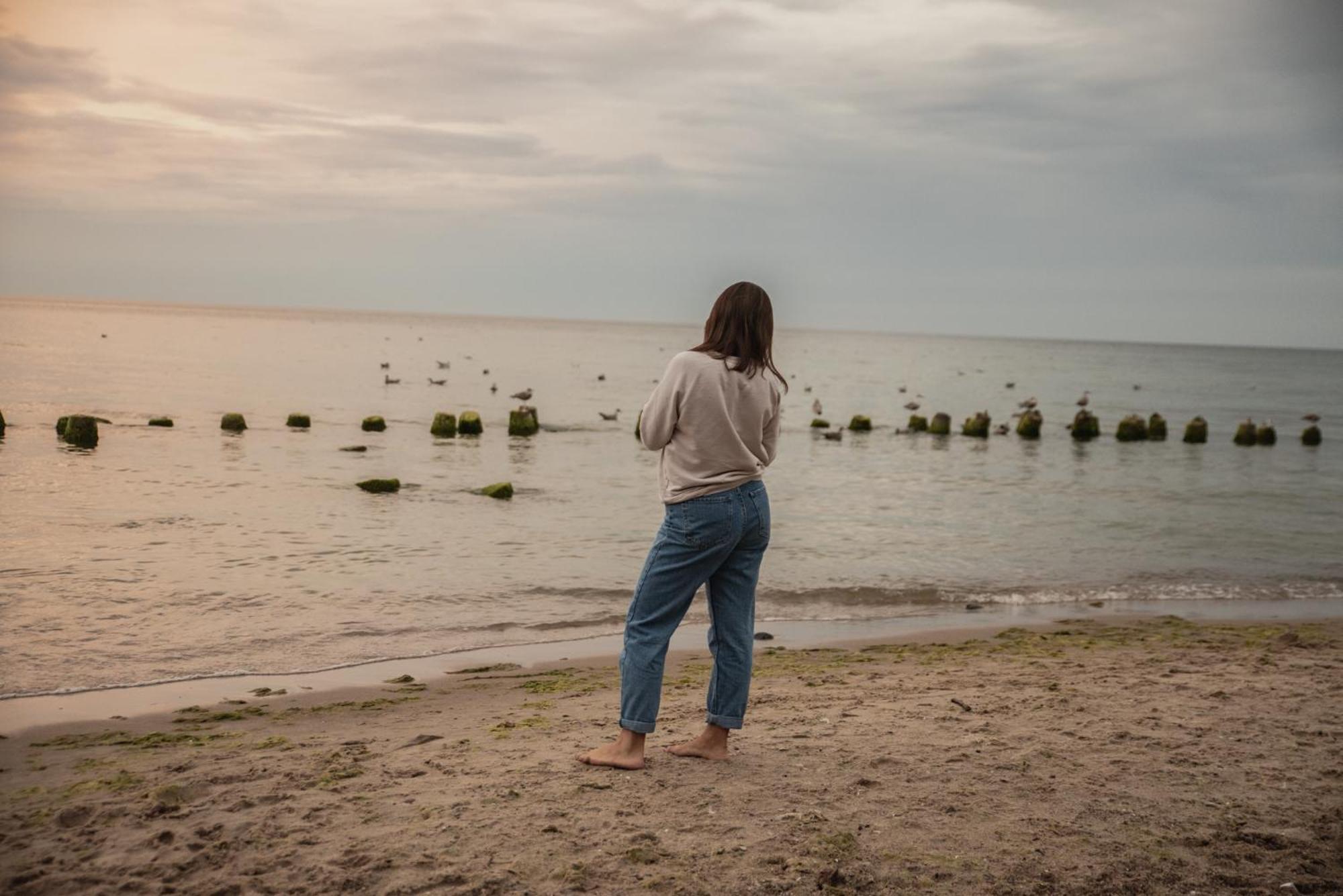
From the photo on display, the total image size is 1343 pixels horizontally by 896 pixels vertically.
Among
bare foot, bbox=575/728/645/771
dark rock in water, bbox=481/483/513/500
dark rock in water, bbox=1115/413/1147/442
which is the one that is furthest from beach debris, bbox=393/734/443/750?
dark rock in water, bbox=1115/413/1147/442

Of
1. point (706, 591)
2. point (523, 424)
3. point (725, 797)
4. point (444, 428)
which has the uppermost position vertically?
point (706, 591)

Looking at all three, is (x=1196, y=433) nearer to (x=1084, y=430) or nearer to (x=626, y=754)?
(x=1084, y=430)

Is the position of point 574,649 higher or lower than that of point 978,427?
lower

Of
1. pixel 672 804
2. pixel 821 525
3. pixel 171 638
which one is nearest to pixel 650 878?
pixel 672 804

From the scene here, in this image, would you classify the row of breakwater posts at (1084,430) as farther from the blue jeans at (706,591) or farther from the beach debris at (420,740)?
the blue jeans at (706,591)

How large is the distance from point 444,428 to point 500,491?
11.1m

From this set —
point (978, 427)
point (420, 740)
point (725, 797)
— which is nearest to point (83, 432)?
point (420, 740)

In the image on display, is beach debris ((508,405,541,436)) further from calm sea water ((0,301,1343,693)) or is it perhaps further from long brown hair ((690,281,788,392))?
long brown hair ((690,281,788,392))

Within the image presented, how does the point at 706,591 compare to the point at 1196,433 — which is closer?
the point at 706,591

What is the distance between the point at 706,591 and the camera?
193 inches

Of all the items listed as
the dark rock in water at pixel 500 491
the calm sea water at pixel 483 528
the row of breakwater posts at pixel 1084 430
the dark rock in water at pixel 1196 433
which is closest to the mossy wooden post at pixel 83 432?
the calm sea water at pixel 483 528

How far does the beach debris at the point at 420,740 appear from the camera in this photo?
19.2 feet

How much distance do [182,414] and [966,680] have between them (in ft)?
98.7

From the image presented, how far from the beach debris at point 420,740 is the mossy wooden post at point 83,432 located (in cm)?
2061
